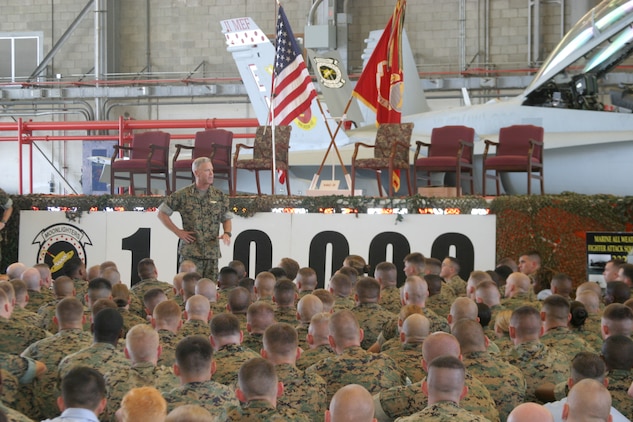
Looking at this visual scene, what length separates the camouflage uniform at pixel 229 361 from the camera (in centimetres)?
375

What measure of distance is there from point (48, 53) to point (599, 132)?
13.5m

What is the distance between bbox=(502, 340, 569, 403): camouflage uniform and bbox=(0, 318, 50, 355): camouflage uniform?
221 centimetres

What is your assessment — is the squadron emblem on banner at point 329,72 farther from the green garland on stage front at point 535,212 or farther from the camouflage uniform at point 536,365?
the camouflage uniform at point 536,365

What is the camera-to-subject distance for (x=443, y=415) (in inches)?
110

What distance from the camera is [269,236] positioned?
8773 mm

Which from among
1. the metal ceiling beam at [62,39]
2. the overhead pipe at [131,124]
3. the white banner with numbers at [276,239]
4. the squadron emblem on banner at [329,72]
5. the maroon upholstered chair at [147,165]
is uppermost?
the metal ceiling beam at [62,39]

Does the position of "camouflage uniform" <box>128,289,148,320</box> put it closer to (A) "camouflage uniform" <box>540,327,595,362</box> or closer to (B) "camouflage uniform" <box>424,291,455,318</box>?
(B) "camouflage uniform" <box>424,291,455,318</box>

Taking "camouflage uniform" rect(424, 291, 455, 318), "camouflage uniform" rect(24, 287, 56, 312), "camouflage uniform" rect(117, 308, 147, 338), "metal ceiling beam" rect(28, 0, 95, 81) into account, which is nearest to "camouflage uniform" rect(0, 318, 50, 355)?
"camouflage uniform" rect(117, 308, 147, 338)

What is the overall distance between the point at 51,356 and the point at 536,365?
2.04 meters

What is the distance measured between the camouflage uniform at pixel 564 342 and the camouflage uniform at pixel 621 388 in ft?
2.16

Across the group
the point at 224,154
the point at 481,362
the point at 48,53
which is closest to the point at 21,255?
the point at 224,154

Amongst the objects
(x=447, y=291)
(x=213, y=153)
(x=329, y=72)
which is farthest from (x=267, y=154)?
(x=447, y=291)

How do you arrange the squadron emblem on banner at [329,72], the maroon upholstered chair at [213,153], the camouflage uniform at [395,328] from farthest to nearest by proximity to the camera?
the squadron emblem on banner at [329,72], the maroon upholstered chair at [213,153], the camouflage uniform at [395,328]

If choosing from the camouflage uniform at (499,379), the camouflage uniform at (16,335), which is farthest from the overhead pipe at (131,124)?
the camouflage uniform at (499,379)
